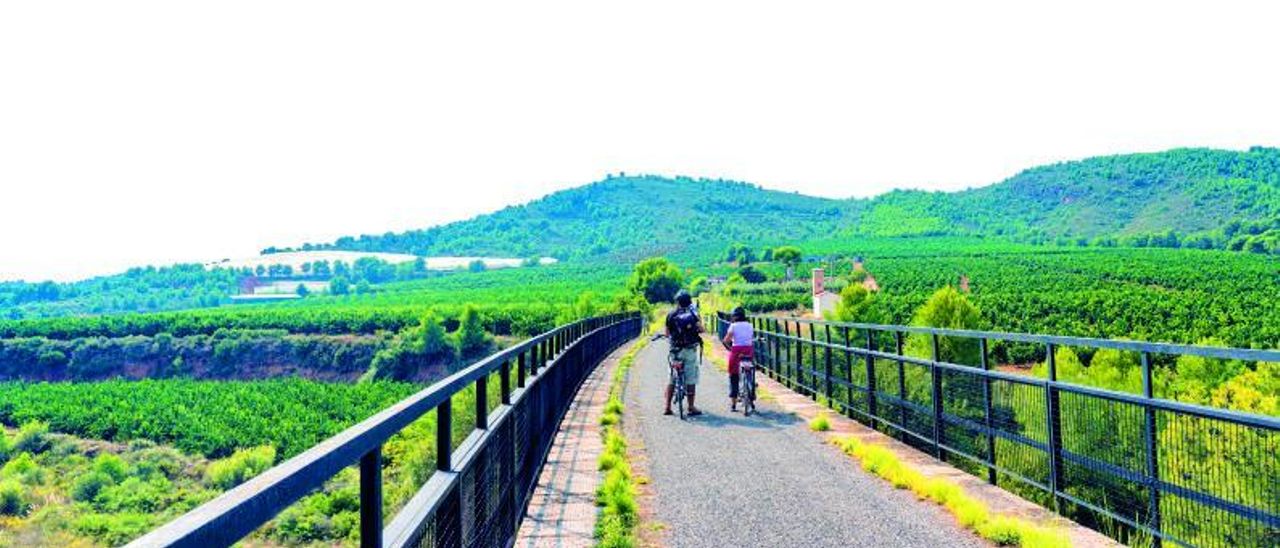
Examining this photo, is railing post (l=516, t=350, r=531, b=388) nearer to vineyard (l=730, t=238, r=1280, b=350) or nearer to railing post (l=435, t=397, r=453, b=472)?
railing post (l=435, t=397, r=453, b=472)

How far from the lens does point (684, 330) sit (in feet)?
44.1

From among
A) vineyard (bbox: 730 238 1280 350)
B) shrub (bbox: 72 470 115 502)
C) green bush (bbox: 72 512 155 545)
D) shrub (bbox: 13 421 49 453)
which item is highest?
vineyard (bbox: 730 238 1280 350)

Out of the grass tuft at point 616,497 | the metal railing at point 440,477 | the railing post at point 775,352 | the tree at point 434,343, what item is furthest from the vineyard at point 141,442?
the metal railing at point 440,477

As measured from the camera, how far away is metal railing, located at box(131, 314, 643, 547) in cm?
160

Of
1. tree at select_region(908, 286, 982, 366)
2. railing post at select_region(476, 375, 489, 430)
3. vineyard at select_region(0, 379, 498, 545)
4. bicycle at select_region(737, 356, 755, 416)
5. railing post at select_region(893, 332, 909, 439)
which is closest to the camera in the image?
railing post at select_region(476, 375, 489, 430)

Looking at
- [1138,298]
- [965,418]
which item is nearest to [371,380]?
[1138,298]

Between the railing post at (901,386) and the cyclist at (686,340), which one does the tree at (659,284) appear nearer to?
the cyclist at (686,340)

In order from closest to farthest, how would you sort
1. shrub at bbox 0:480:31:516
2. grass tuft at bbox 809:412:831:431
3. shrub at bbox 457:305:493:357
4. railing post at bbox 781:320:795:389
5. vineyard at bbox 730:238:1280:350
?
grass tuft at bbox 809:412:831:431 < railing post at bbox 781:320:795:389 < vineyard at bbox 730:238:1280:350 < shrub at bbox 0:480:31:516 < shrub at bbox 457:305:493:357

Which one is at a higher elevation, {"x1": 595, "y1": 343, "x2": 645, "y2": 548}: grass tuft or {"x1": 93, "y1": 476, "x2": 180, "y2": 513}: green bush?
{"x1": 595, "y1": 343, "x2": 645, "y2": 548}: grass tuft

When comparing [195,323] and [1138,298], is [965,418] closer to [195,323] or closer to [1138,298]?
[1138,298]

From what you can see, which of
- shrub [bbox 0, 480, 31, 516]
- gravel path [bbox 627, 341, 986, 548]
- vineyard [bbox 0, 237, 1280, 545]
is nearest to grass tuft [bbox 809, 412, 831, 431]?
gravel path [bbox 627, 341, 986, 548]

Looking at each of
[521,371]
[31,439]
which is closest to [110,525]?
[31,439]

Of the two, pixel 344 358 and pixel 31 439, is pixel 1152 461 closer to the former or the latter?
pixel 31 439

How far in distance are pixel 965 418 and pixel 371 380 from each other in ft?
353
